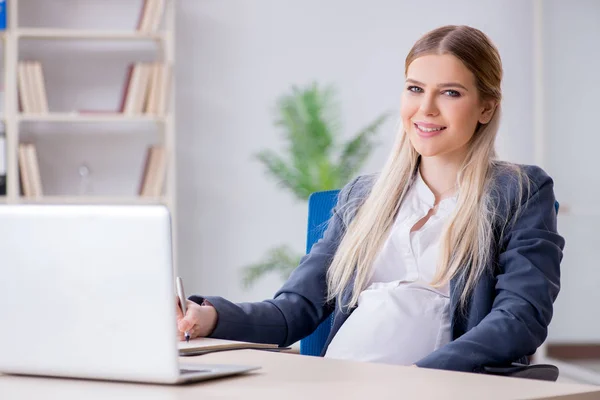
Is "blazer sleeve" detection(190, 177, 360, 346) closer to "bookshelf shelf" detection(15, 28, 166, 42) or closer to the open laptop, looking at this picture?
the open laptop

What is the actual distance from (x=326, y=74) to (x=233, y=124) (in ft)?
2.01

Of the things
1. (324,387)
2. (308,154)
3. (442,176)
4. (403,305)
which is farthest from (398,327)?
(308,154)

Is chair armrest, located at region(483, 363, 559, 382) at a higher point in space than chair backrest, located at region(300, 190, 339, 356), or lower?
lower

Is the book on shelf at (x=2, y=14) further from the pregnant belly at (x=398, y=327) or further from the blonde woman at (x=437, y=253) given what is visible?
the pregnant belly at (x=398, y=327)

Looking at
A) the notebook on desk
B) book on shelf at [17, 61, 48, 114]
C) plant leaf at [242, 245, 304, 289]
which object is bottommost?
plant leaf at [242, 245, 304, 289]

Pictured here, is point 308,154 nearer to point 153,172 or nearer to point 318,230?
point 153,172

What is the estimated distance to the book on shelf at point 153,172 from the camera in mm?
4637

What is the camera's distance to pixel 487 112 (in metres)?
1.96

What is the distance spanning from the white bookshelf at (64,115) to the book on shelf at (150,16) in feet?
0.15

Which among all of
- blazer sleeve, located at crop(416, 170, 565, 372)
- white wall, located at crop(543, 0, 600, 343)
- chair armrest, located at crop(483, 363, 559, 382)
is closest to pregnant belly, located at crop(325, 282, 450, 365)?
blazer sleeve, located at crop(416, 170, 565, 372)

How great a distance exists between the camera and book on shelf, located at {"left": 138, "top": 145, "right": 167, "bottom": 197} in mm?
4637

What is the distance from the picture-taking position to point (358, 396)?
102cm

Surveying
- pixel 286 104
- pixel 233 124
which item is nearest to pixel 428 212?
pixel 286 104

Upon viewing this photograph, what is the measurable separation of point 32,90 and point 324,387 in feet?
12.6
